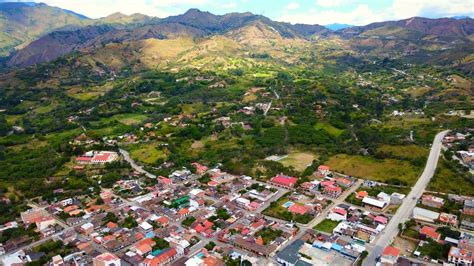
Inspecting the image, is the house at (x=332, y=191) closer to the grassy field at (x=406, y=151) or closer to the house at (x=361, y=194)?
the house at (x=361, y=194)

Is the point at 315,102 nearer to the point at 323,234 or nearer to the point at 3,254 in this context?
the point at 323,234

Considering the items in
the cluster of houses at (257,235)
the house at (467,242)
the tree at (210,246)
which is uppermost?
the house at (467,242)

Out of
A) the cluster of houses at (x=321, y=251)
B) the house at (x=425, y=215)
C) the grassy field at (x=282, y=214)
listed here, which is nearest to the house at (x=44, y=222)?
the grassy field at (x=282, y=214)

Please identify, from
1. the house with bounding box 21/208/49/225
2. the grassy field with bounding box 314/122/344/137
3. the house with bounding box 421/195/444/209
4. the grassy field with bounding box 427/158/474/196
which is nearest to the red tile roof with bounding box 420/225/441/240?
the house with bounding box 421/195/444/209

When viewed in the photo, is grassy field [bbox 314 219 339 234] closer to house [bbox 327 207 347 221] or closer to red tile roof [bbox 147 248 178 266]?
house [bbox 327 207 347 221]

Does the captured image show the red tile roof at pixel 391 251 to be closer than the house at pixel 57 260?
Yes

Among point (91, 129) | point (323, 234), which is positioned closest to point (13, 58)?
point (91, 129)

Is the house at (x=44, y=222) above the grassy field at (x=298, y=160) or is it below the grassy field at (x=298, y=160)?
below
